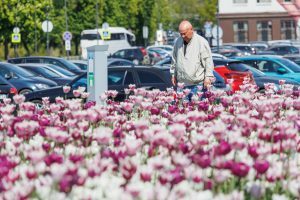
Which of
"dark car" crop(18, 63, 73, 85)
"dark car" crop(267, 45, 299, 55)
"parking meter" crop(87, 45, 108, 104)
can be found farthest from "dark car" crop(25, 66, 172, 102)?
"dark car" crop(267, 45, 299, 55)

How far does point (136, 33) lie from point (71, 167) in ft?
293

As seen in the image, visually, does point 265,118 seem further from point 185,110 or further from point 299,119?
point 185,110

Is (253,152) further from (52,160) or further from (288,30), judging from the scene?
(288,30)

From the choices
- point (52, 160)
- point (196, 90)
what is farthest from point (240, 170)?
point (196, 90)

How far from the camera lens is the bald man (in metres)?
13.6

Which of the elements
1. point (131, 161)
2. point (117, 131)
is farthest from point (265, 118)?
point (131, 161)

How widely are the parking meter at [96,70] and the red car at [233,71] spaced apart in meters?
7.20

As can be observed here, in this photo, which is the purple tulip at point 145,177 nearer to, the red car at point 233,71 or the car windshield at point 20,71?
the red car at point 233,71

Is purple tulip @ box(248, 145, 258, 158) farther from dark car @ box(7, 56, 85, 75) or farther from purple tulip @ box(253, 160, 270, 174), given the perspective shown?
dark car @ box(7, 56, 85, 75)

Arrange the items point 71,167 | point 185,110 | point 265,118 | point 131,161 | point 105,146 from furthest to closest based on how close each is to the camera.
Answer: point 185,110, point 265,118, point 105,146, point 131,161, point 71,167

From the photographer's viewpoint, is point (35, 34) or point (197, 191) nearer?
point (197, 191)

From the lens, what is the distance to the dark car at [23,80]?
2552cm

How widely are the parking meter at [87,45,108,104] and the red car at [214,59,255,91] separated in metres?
7.20

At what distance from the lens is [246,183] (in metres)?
6.18
